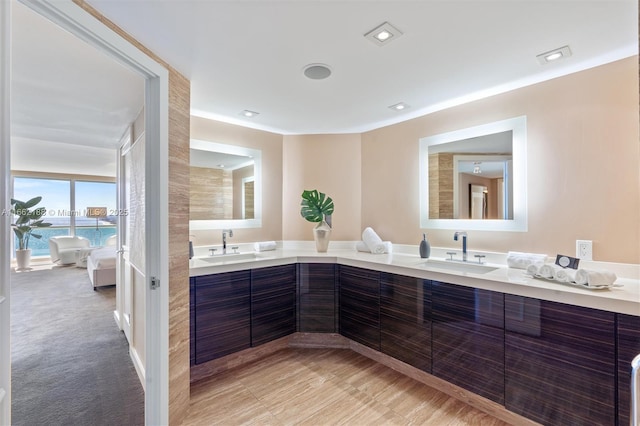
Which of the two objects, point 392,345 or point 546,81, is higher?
point 546,81

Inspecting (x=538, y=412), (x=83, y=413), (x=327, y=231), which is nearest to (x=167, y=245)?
(x=83, y=413)

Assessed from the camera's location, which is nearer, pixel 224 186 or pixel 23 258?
pixel 224 186

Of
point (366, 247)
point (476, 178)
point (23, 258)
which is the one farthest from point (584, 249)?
point (23, 258)

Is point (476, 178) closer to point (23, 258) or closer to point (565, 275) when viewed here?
point (565, 275)

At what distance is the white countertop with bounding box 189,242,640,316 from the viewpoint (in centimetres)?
142

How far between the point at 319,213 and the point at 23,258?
3.39 m

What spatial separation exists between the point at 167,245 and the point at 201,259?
0.85 meters

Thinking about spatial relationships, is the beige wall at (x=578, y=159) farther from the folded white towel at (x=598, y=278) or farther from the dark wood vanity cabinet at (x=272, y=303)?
the dark wood vanity cabinet at (x=272, y=303)

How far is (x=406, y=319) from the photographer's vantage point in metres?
2.21

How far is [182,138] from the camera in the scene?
1.89 m

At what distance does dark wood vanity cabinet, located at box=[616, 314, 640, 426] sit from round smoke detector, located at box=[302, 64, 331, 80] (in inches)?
83.8

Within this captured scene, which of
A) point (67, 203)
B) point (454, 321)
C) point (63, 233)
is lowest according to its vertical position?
point (454, 321)

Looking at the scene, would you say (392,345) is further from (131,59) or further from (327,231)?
(131,59)

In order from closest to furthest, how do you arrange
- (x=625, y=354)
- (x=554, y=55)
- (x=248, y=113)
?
(x=625, y=354) < (x=554, y=55) < (x=248, y=113)
